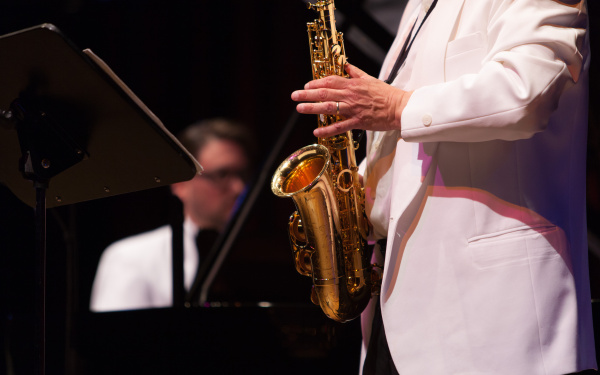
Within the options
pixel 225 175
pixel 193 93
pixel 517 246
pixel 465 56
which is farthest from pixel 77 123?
pixel 225 175

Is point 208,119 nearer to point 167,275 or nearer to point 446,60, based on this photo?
point 167,275

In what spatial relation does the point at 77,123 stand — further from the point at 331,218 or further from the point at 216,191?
the point at 216,191

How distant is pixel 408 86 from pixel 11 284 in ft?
8.60

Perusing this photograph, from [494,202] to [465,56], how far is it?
0.37 metres

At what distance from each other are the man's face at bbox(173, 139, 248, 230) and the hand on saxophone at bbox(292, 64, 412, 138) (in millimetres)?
2598

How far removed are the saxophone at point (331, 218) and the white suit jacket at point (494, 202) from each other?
340 millimetres

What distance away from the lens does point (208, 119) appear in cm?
400

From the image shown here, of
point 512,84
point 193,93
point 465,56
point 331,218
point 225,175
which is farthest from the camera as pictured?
point 225,175

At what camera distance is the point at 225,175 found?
13.5 feet

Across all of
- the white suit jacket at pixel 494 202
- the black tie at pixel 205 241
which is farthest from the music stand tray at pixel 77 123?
the black tie at pixel 205 241

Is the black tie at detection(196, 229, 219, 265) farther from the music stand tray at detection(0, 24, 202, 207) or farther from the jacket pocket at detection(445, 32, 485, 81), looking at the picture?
the jacket pocket at detection(445, 32, 485, 81)

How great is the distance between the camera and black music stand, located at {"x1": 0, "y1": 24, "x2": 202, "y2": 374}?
1.26m

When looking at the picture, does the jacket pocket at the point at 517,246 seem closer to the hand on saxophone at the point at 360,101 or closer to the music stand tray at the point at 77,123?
the hand on saxophone at the point at 360,101

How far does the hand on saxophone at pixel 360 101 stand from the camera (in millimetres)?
1397
